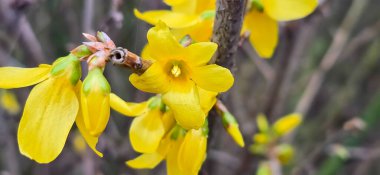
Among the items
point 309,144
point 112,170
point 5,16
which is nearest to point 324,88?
point 309,144

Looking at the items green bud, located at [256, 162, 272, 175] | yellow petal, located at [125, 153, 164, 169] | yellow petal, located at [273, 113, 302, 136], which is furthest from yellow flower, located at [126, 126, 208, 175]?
yellow petal, located at [273, 113, 302, 136]

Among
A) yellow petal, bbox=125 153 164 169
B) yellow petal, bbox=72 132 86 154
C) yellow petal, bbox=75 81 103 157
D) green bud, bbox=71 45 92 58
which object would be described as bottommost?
yellow petal, bbox=72 132 86 154

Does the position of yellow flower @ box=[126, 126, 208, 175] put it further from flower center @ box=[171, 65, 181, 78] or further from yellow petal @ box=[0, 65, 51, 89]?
yellow petal @ box=[0, 65, 51, 89]

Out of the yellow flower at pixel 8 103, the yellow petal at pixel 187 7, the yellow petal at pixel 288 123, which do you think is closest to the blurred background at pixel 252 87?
the yellow flower at pixel 8 103

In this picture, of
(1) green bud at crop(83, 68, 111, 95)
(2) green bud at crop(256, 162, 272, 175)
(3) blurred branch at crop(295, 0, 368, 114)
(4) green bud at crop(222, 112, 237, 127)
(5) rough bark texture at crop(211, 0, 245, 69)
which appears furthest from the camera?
(3) blurred branch at crop(295, 0, 368, 114)

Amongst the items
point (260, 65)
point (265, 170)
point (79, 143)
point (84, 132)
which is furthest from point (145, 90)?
point (260, 65)

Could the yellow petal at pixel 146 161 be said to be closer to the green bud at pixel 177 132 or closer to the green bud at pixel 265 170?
the green bud at pixel 177 132
